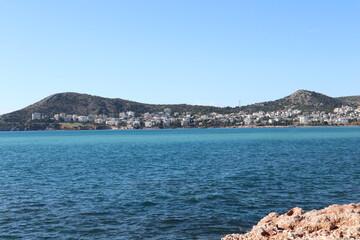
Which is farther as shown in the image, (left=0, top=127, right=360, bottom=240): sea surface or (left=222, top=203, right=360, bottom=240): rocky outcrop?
(left=0, top=127, right=360, bottom=240): sea surface

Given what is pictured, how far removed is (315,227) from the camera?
12773 millimetres

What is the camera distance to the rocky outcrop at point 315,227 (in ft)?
37.8

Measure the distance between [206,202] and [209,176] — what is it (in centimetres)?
1156

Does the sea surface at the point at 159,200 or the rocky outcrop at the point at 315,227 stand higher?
the rocky outcrop at the point at 315,227

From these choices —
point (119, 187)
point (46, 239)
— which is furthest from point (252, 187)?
point (46, 239)

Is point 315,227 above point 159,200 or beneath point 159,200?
above

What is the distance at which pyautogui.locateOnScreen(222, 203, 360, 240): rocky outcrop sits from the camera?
37.8 ft

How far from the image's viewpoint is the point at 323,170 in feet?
120

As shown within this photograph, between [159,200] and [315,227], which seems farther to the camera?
[159,200]

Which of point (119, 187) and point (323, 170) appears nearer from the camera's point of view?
point (119, 187)

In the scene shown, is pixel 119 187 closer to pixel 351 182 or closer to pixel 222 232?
pixel 222 232

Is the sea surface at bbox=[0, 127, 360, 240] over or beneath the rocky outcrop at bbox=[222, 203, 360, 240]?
beneath

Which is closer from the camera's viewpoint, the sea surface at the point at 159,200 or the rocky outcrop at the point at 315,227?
the rocky outcrop at the point at 315,227

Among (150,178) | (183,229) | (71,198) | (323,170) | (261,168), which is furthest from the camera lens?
(261,168)
